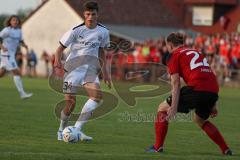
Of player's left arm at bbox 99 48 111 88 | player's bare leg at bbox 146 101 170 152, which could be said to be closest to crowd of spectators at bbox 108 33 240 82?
player's left arm at bbox 99 48 111 88

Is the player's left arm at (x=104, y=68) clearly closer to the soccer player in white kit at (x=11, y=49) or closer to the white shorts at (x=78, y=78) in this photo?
the white shorts at (x=78, y=78)

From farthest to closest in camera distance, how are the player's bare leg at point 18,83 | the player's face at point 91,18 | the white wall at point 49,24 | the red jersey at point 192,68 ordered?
the white wall at point 49,24, the player's bare leg at point 18,83, the player's face at point 91,18, the red jersey at point 192,68

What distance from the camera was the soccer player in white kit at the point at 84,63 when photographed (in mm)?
11594

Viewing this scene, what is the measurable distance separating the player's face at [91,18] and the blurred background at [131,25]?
2413 centimetres

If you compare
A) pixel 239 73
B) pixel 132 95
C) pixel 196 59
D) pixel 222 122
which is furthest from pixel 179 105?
pixel 239 73

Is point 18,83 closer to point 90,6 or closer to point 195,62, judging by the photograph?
point 90,6

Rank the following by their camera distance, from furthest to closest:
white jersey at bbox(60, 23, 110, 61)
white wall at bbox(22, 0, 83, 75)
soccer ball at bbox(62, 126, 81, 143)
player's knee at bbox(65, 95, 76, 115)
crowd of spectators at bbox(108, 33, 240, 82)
A: white wall at bbox(22, 0, 83, 75)
crowd of spectators at bbox(108, 33, 240, 82)
player's knee at bbox(65, 95, 76, 115)
white jersey at bbox(60, 23, 110, 61)
soccer ball at bbox(62, 126, 81, 143)

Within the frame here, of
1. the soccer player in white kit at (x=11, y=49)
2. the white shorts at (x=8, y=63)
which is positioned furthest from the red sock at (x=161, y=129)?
the white shorts at (x=8, y=63)

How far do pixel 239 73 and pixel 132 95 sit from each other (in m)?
11.4

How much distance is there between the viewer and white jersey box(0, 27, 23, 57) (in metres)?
20.8

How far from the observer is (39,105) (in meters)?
18.8

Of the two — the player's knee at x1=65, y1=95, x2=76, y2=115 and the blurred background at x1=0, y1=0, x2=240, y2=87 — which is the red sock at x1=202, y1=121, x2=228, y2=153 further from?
the blurred background at x1=0, y1=0, x2=240, y2=87

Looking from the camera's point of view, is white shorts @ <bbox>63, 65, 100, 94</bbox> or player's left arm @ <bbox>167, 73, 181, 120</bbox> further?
white shorts @ <bbox>63, 65, 100, 94</bbox>

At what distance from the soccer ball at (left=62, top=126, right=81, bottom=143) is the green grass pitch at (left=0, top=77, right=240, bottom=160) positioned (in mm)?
137
